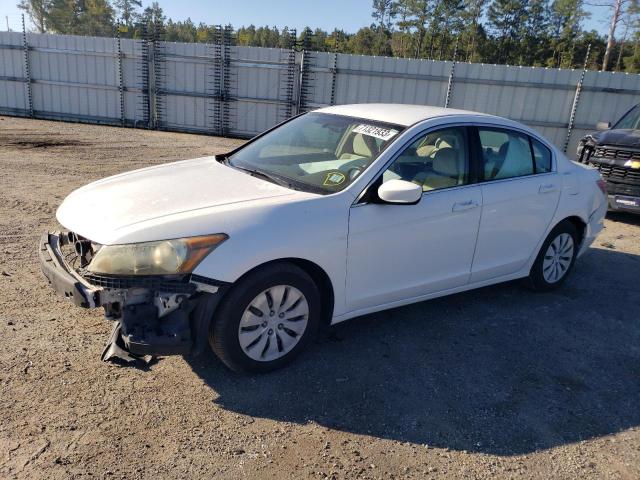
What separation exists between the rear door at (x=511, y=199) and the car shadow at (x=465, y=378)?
0.52m

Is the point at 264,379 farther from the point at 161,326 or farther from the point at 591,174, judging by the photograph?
the point at 591,174

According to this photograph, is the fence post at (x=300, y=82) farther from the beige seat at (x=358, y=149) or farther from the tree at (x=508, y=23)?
the tree at (x=508, y=23)

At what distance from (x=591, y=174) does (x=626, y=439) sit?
304 cm

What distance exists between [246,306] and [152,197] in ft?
3.24

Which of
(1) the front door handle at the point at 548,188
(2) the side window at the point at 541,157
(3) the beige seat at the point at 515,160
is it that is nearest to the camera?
(3) the beige seat at the point at 515,160

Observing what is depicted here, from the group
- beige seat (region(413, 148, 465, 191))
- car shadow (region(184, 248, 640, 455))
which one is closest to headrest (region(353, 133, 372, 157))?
beige seat (region(413, 148, 465, 191))

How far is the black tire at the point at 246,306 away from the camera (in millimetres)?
3221

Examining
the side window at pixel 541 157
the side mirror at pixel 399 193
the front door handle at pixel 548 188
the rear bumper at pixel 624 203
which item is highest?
the side window at pixel 541 157

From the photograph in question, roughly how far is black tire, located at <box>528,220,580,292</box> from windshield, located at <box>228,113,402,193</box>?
81.3 inches

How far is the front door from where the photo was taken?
3.73m

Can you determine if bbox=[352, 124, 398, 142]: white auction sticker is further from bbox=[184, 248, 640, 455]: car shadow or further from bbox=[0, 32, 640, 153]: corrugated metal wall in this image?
bbox=[0, 32, 640, 153]: corrugated metal wall

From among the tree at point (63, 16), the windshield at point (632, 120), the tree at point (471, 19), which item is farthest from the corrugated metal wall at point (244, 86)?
the tree at point (63, 16)

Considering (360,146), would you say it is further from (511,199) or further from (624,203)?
(624,203)

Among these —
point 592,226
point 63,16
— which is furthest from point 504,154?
point 63,16
